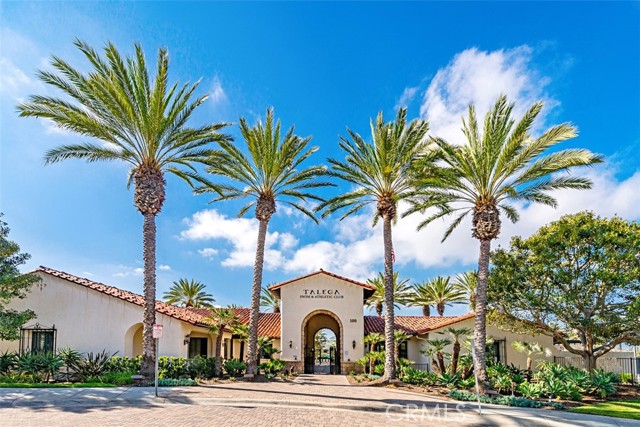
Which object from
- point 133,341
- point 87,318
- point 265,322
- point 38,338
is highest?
point 87,318

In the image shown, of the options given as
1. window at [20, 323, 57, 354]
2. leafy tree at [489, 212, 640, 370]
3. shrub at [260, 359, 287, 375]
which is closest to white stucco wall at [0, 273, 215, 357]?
window at [20, 323, 57, 354]

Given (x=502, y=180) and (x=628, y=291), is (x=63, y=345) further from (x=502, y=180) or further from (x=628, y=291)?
(x=628, y=291)

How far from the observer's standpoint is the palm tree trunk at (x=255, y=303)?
2305cm

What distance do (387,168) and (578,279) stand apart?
32.7ft

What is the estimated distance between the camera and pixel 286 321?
2862 cm

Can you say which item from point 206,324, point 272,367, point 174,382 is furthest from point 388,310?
point 174,382

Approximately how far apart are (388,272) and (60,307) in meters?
16.0

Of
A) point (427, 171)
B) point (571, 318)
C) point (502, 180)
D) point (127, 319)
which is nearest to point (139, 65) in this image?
point (127, 319)

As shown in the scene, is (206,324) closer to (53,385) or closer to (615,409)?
(53,385)

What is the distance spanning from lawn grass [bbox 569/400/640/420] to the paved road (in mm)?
908

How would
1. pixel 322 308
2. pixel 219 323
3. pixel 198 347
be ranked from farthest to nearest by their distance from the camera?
pixel 322 308 → pixel 198 347 → pixel 219 323

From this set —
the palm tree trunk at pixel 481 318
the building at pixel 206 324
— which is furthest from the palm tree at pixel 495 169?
the building at pixel 206 324

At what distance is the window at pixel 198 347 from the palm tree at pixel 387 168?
38.4 feet

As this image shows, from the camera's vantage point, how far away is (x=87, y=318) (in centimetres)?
2258
